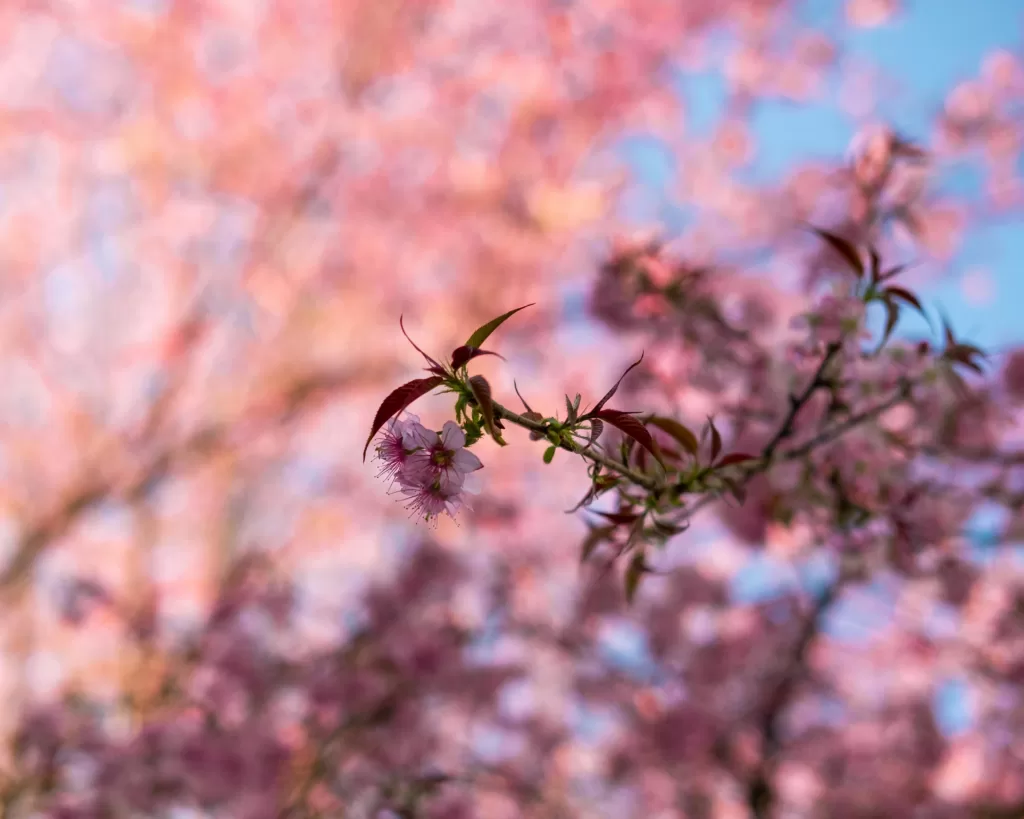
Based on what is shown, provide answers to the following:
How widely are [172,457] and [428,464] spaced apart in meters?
Answer: 5.76

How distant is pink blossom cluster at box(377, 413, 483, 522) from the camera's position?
125cm

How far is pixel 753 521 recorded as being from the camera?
2.84m

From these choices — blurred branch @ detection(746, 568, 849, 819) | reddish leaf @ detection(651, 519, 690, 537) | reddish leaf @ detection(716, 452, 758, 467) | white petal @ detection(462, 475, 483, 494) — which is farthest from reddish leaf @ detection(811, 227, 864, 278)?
blurred branch @ detection(746, 568, 849, 819)

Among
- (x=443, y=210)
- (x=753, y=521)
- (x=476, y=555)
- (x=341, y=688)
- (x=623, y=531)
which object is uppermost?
(x=443, y=210)

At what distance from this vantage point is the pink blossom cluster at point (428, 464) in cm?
125

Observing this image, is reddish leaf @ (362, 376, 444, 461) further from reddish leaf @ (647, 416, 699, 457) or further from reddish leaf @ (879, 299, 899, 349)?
reddish leaf @ (879, 299, 899, 349)

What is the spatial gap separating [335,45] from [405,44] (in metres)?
0.69

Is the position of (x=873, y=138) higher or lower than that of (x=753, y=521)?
higher

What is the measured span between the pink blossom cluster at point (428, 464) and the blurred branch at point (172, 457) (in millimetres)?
5404

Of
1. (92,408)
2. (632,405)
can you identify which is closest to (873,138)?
(632,405)

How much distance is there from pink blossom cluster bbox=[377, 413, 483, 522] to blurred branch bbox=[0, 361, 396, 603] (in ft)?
17.7

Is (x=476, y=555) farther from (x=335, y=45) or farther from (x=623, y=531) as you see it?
(x=335, y=45)

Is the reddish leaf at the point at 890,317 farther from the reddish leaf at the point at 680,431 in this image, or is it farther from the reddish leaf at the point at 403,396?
the reddish leaf at the point at 403,396

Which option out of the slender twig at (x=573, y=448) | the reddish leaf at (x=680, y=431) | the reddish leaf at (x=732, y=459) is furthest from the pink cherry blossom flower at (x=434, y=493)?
the reddish leaf at (x=732, y=459)
